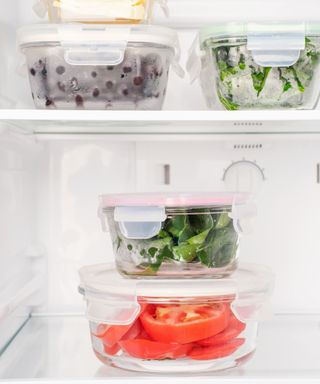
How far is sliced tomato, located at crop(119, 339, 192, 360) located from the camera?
1190 millimetres

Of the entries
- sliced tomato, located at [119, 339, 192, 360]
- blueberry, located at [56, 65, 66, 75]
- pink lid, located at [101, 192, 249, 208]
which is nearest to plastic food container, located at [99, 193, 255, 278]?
pink lid, located at [101, 192, 249, 208]

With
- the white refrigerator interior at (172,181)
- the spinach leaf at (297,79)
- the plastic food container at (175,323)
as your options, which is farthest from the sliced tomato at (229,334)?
the spinach leaf at (297,79)

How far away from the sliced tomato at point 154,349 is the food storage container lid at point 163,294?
0.04 meters

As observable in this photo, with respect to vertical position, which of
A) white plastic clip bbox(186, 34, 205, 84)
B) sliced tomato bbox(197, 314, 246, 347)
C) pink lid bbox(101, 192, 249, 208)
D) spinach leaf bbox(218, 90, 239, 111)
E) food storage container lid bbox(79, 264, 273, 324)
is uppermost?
white plastic clip bbox(186, 34, 205, 84)

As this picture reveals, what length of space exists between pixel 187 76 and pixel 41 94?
1.41 ft

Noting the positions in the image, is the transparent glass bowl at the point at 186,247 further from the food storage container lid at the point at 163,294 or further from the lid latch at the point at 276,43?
the lid latch at the point at 276,43

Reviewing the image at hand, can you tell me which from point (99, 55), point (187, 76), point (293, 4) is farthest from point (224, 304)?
point (293, 4)

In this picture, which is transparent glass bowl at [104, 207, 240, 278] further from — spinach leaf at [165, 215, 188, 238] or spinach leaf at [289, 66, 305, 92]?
spinach leaf at [289, 66, 305, 92]

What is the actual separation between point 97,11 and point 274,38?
0.30 m

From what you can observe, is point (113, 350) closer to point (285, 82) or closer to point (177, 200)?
point (177, 200)

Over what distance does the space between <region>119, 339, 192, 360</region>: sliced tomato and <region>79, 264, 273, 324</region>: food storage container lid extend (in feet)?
0.13

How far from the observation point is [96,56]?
123cm

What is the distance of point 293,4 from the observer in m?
1.58

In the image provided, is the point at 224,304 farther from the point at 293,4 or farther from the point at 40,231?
the point at 293,4
